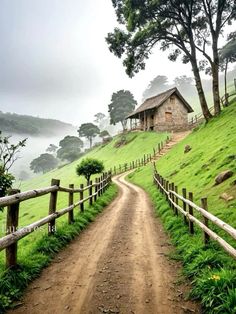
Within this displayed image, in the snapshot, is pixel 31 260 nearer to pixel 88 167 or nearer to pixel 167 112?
pixel 88 167

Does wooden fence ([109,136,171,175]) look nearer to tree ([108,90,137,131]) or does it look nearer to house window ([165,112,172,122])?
house window ([165,112,172,122])

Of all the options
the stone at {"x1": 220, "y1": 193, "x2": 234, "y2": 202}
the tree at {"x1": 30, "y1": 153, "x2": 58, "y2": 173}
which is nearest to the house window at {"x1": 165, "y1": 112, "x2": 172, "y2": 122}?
the stone at {"x1": 220, "y1": 193, "x2": 234, "y2": 202}

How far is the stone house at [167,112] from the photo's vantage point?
5512 centimetres

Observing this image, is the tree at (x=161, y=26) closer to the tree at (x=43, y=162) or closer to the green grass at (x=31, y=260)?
the green grass at (x=31, y=260)

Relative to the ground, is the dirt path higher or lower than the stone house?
lower

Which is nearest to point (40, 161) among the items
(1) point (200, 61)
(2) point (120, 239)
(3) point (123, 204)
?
(1) point (200, 61)

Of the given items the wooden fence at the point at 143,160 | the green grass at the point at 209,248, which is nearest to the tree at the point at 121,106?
the wooden fence at the point at 143,160

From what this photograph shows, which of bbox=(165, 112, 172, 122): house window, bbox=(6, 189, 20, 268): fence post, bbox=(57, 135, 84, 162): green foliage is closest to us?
bbox=(6, 189, 20, 268): fence post

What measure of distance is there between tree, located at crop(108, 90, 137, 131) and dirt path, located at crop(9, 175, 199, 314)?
7076 cm

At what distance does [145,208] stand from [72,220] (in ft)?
20.5

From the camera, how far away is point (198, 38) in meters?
29.5

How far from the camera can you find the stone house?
55125 mm

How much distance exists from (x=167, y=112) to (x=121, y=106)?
25597mm

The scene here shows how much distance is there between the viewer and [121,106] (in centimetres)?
7925
